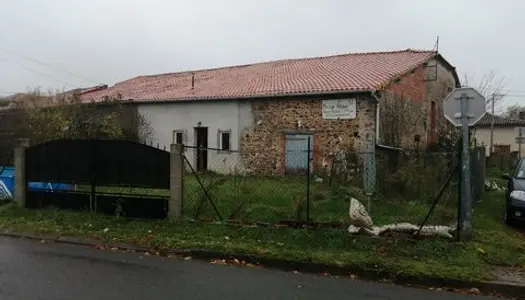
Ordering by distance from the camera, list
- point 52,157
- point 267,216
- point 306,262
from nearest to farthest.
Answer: point 306,262, point 267,216, point 52,157

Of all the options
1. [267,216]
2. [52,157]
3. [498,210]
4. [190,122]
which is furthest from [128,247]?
[190,122]

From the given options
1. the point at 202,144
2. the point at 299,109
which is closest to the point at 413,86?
the point at 299,109

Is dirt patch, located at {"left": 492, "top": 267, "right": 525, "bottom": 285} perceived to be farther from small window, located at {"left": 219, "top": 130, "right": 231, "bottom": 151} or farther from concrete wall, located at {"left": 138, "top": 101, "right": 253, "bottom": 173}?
small window, located at {"left": 219, "top": 130, "right": 231, "bottom": 151}

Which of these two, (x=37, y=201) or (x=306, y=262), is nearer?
(x=306, y=262)

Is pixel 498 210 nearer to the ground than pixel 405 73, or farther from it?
nearer to the ground

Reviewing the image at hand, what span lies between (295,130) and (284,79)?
3.79 m

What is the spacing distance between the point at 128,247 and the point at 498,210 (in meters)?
9.06

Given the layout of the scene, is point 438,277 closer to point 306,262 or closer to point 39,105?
point 306,262

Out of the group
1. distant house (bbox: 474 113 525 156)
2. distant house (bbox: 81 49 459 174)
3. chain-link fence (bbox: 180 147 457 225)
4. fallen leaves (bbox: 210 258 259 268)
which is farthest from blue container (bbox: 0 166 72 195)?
distant house (bbox: 474 113 525 156)

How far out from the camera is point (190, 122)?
73.9ft

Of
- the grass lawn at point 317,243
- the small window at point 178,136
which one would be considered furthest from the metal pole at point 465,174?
the small window at point 178,136

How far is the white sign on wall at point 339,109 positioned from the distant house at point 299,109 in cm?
4

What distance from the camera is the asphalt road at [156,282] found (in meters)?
5.65

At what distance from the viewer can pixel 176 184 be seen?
9.63 m
